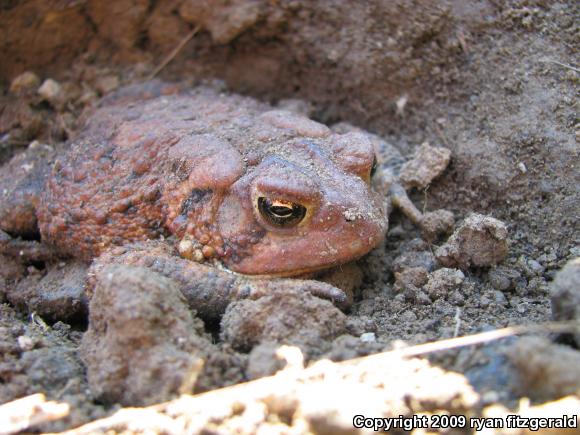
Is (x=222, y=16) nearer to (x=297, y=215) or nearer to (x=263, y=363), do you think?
(x=297, y=215)

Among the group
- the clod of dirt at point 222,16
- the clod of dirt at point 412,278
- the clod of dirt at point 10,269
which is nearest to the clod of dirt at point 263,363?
the clod of dirt at point 412,278

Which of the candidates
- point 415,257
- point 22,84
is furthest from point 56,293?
point 415,257

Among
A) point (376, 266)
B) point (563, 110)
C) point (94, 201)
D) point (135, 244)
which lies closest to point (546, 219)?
point (563, 110)

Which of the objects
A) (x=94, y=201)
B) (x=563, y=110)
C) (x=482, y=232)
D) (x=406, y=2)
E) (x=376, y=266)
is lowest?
(x=376, y=266)

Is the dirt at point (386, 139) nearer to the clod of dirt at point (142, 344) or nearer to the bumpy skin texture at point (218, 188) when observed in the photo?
the clod of dirt at point (142, 344)

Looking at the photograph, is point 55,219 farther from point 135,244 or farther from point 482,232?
point 482,232

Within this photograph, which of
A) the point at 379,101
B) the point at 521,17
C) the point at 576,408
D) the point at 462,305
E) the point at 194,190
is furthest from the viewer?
the point at 379,101
